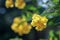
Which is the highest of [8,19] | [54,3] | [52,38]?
[8,19]

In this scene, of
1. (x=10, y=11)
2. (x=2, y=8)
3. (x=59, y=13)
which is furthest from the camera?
(x=10, y=11)

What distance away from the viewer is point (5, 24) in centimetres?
194

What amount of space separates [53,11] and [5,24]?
1.11m

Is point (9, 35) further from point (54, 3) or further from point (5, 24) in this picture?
point (54, 3)

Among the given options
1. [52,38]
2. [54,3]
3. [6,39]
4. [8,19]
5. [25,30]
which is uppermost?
[8,19]

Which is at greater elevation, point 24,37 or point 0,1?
point 0,1

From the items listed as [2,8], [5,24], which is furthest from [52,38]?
[5,24]

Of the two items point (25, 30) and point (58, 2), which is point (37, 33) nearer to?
point (25, 30)

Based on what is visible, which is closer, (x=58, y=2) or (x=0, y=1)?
(x=58, y=2)

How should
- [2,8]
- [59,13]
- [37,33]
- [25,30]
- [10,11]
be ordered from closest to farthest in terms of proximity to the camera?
[59,13] → [25,30] → [2,8] → [10,11] → [37,33]

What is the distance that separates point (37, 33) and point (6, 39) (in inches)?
13.4

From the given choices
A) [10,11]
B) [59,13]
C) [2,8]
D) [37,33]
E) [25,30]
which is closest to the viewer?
[59,13]

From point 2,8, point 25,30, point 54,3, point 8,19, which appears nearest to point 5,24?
point 8,19

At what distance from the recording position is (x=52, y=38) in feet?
2.90
